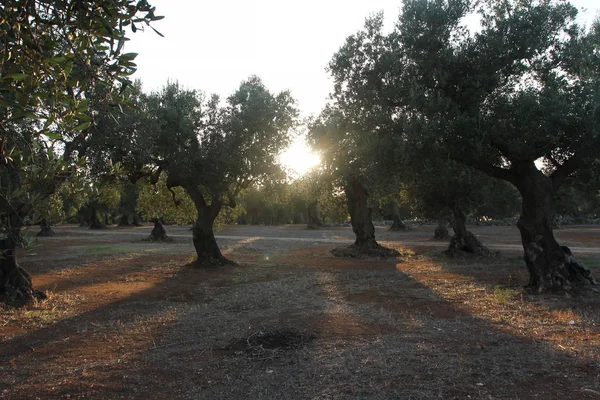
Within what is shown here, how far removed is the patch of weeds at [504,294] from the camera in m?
12.5

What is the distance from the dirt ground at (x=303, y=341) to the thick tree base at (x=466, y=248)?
30.9ft

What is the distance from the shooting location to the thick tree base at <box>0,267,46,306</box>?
13231 mm

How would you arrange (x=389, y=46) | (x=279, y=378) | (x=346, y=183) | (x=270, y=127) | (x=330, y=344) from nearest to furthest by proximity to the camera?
(x=279, y=378) → (x=330, y=344) → (x=389, y=46) → (x=270, y=127) → (x=346, y=183)

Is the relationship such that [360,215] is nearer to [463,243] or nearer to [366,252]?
[366,252]

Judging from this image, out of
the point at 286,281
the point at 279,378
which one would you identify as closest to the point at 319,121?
the point at 286,281

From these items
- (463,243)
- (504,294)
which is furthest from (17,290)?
(463,243)

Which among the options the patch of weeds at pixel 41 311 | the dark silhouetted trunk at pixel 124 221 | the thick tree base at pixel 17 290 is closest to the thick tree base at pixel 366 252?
the patch of weeds at pixel 41 311

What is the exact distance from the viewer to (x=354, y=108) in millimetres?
15852

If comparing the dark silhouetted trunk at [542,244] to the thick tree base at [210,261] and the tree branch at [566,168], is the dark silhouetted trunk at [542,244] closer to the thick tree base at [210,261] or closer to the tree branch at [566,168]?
the tree branch at [566,168]

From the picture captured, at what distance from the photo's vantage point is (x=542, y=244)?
13930 mm

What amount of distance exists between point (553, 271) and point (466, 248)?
13057mm

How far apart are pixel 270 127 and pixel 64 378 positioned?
14.6 meters

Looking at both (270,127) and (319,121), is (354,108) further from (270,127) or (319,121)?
(319,121)

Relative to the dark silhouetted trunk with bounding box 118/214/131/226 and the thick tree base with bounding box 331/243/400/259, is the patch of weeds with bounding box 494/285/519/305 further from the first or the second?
the dark silhouetted trunk with bounding box 118/214/131/226
